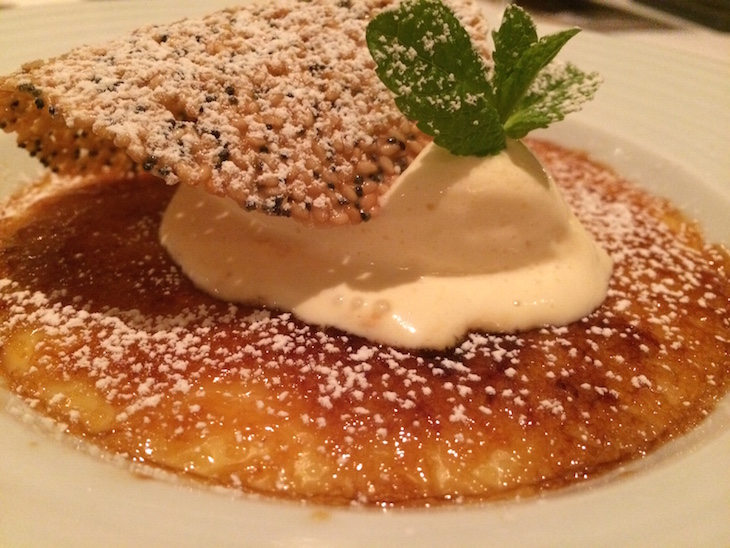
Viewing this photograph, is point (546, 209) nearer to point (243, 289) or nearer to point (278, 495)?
point (243, 289)

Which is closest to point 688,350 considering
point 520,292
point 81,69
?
point 520,292

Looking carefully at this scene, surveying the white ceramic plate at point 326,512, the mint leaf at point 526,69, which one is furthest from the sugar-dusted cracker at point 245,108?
the white ceramic plate at point 326,512

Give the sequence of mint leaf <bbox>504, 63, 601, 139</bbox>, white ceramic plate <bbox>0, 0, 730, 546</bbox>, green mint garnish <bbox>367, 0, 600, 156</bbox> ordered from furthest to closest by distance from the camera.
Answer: mint leaf <bbox>504, 63, 601, 139</bbox>, green mint garnish <bbox>367, 0, 600, 156</bbox>, white ceramic plate <bbox>0, 0, 730, 546</bbox>

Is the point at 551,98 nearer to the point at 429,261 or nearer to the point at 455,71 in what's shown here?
the point at 455,71

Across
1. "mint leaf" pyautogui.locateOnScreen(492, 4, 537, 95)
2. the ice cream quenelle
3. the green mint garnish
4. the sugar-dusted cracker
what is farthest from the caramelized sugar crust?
"mint leaf" pyautogui.locateOnScreen(492, 4, 537, 95)

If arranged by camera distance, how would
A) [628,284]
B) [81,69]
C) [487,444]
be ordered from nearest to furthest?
[487,444] < [81,69] < [628,284]

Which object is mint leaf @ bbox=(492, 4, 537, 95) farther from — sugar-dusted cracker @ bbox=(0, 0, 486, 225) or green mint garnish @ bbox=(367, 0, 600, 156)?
sugar-dusted cracker @ bbox=(0, 0, 486, 225)
